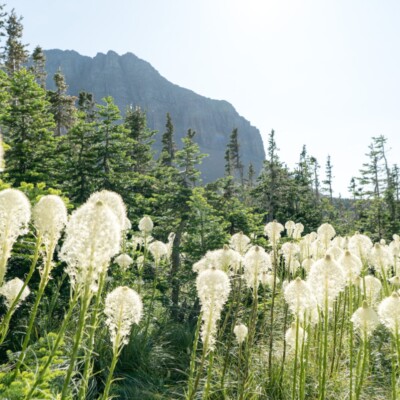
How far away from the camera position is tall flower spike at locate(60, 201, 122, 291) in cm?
175

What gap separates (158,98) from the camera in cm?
14175

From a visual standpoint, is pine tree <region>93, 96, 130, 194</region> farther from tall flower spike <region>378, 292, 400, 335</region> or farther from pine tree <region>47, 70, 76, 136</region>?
pine tree <region>47, 70, 76, 136</region>

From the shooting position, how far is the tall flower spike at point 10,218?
1.99m

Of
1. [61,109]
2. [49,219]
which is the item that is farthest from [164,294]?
[61,109]

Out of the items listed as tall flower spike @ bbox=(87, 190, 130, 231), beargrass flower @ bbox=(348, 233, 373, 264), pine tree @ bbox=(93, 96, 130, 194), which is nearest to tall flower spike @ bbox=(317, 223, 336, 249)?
beargrass flower @ bbox=(348, 233, 373, 264)

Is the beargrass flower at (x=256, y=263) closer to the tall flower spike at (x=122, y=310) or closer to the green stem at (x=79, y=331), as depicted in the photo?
the tall flower spike at (x=122, y=310)

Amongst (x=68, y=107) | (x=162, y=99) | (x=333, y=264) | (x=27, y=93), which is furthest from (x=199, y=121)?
(x=333, y=264)

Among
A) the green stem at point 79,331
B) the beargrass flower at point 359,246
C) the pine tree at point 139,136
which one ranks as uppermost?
the pine tree at point 139,136

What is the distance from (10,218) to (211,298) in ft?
4.22

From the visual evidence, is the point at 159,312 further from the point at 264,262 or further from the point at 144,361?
the point at 264,262

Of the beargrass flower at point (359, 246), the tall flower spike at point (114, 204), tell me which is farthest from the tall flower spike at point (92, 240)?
the beargrass flower at point (359, 246)

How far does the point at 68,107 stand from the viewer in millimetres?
26891

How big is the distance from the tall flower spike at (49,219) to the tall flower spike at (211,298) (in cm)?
100

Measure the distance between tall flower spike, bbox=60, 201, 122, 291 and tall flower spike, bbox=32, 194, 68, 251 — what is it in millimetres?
305
